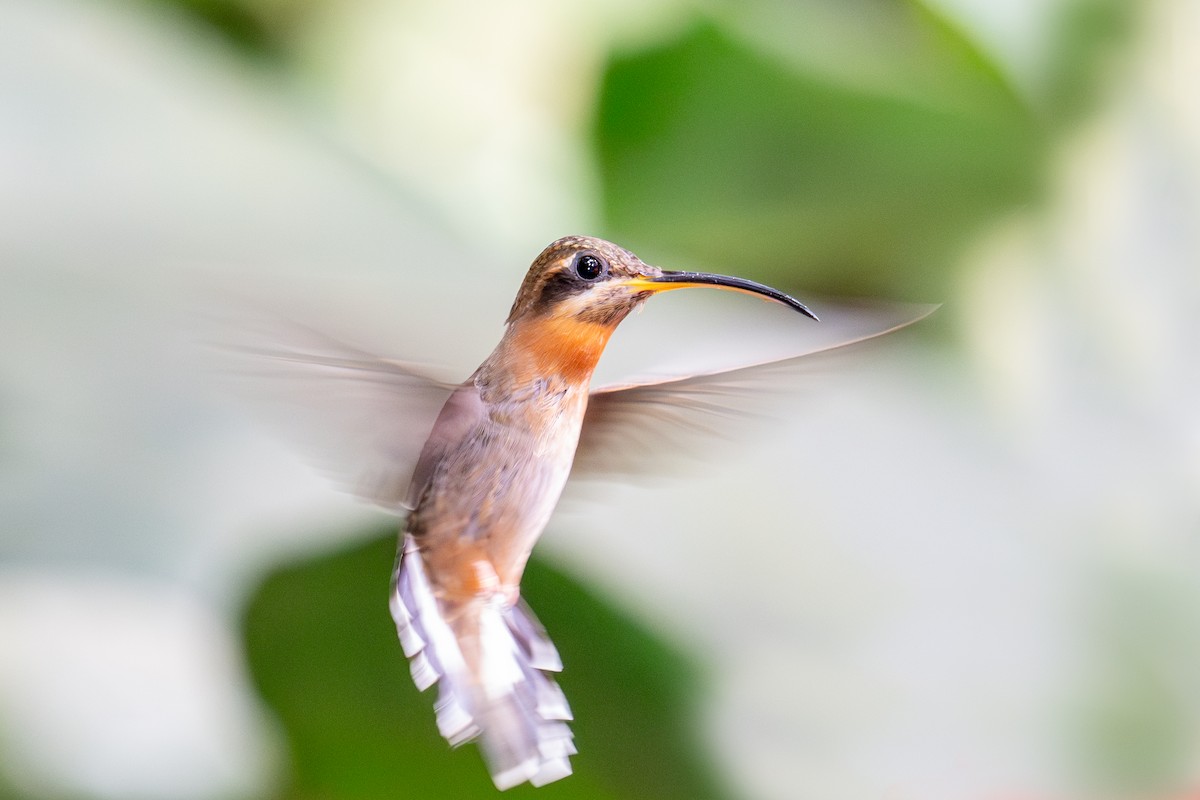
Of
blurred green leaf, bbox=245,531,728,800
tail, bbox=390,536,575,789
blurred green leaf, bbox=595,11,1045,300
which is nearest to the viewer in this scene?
tail, bbox=390,536,575,789

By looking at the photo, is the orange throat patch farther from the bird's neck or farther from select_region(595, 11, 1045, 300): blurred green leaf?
select_region(595, 11, 1045, 300): blurred green leaf

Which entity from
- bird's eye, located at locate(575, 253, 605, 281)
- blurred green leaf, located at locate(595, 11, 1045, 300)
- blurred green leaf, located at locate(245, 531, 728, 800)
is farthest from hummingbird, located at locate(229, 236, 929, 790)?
blurred green leaf, located at locate(595, 11, 1045, 300)

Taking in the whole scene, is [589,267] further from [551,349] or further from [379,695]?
[379,695]

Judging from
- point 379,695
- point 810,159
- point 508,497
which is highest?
point 810,159

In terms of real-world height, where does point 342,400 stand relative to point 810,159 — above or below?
below

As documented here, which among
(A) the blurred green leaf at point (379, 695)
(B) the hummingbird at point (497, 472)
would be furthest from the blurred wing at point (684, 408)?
(A) the blurred green leaf at point (379, 695)

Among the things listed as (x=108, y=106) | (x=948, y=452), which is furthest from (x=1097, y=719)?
(x=108, y=106)

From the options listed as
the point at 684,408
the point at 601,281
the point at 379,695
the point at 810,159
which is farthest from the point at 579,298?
the point at 810,159

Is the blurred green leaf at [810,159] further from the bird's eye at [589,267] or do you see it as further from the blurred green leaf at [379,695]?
the bird's eye at [589,267]
